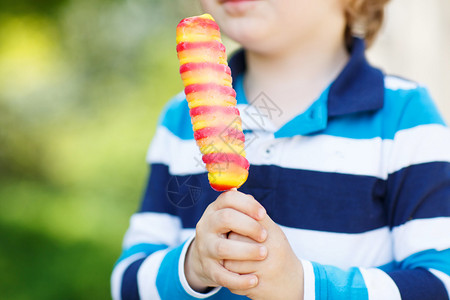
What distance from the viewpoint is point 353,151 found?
995 mm

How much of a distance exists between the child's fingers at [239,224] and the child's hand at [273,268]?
15mm

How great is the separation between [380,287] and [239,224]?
12.0 inches

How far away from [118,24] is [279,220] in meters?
2.52

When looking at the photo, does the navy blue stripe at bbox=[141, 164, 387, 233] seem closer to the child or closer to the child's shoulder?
the child

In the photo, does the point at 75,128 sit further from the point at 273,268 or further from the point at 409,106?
the point at 273,268

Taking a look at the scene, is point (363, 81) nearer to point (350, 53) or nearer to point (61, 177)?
point (350, 53)

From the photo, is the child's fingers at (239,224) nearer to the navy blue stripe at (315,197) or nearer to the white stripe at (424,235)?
the navy blue stripe at (315,197)

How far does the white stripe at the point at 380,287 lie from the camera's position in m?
0.86

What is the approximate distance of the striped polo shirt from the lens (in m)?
0.91

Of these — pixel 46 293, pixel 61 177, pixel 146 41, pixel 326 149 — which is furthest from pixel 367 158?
pixel 146 41

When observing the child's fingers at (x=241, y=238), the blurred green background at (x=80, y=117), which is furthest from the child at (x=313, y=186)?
the blurred green background at (x=80, y=117)

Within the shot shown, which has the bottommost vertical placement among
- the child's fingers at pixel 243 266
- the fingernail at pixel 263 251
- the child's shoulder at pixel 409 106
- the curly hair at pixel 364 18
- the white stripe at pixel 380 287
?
the white stripe at pixel 380 287

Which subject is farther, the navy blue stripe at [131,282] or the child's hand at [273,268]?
the navy blue stripe at [131,282]

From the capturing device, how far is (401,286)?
0.87 metres
